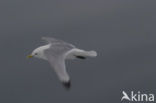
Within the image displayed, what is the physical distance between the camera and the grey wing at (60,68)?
501cm

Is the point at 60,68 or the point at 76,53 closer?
the point at 60,68

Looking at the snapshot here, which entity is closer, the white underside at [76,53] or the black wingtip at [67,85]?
the black wingtip at [67,85]

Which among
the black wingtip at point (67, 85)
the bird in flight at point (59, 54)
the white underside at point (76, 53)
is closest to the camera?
the black wingtip at point (67, 85)

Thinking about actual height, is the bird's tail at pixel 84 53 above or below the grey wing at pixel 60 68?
above

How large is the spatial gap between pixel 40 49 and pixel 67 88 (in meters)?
1.12

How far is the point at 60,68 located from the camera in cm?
525

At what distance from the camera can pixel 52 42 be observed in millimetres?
6430

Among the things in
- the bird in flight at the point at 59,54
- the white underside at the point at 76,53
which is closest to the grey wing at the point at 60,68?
the bird in flight at the point at 59,54

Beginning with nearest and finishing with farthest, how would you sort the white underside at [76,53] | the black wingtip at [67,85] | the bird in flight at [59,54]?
the black wingtip at [67,85], the bird in flight at [59,54], the white underside at [76,53]

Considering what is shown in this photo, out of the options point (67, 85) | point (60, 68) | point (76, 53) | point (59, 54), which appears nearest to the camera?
point (67, 85)

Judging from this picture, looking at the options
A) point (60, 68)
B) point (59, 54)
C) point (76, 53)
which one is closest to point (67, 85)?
point (60, 68)

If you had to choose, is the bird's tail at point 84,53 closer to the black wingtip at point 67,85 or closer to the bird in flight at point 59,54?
the bird in flight at point 59,54

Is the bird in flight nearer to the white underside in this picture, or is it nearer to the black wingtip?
the white underside

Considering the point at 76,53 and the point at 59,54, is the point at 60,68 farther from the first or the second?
the point at 76,53
